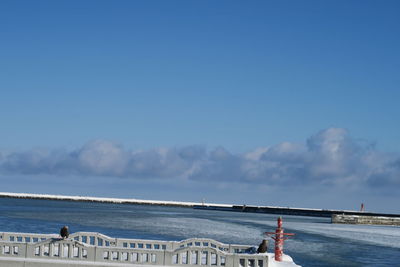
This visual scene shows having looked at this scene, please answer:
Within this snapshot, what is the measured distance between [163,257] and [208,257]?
1.14 m

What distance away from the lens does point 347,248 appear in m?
53.2

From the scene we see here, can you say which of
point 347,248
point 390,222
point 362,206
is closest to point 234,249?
point 347,248

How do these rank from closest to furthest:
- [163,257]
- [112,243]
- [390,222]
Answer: [163,257] → [112,243] → [390,222]

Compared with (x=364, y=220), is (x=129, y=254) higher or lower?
lower

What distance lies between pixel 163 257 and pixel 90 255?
6.12 ft

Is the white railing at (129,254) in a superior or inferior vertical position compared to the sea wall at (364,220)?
inferior

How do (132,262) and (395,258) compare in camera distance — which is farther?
(395,258)

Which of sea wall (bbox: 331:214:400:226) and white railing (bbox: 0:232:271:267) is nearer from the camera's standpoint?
white railing (bbox: 0:232:271:267)

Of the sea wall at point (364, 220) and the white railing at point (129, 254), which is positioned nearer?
the white railing at point (129, 254)

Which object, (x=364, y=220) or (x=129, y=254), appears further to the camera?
(x=364, y=220)

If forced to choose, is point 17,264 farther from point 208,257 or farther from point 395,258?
point 395,258

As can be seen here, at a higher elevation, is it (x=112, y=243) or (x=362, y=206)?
(x=362, y=206)

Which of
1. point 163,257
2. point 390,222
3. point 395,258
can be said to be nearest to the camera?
point 163,257

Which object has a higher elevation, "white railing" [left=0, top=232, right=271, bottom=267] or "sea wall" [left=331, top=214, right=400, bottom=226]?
"sea wall" [left=331, top=214, right=400, bottom=226]
